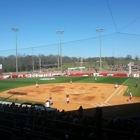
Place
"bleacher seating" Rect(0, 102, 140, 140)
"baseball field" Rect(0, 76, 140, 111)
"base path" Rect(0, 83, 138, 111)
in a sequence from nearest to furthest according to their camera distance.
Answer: "bleacher seating" Rect(0, 102, 140, 140), "base path" Rect(0, 83, 138, 111), "baseball field" Rect(0, 76, 140, 111)

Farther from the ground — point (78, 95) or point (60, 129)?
point (60, 129)

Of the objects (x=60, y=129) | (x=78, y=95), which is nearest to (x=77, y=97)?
(x=78, y=95)

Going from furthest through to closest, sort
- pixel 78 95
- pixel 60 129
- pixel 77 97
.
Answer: pixel 78 95, pixel 77 97, pixel 60 129

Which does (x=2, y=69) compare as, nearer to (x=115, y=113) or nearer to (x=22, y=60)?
(x=22, y=60)

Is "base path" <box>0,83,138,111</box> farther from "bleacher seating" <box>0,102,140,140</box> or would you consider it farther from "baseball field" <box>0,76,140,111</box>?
"bleacher seating" <box>0,102,140,140</box>

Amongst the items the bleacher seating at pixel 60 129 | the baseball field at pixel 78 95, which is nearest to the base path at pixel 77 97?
the baseball field at pixel 78 95

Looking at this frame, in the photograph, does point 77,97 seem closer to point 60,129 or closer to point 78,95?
point 78,95

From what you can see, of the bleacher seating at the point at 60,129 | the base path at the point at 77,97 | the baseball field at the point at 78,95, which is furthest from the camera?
the baseball field at the point at 78,95

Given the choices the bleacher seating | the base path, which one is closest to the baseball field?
the base path

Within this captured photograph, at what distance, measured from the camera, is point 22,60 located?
47.9 metres

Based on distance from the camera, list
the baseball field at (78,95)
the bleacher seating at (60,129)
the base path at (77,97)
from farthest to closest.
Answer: the baseball field at (78,95) → the base path at (77,97) → the bleacher seating at (60,129)

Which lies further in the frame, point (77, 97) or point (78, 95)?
point (78, 95)

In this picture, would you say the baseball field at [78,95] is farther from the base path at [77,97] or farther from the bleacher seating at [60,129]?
the bleacher seating at [60,129]

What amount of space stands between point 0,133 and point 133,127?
3182 mm
